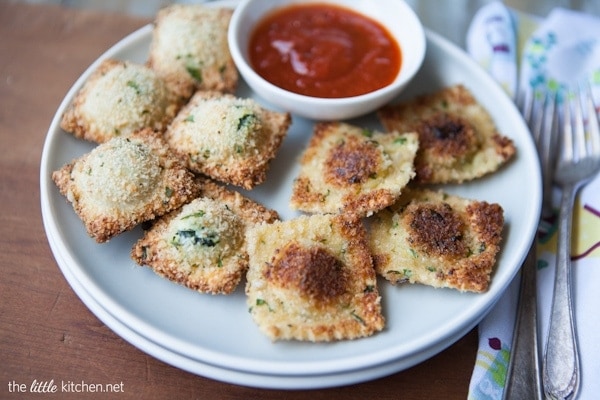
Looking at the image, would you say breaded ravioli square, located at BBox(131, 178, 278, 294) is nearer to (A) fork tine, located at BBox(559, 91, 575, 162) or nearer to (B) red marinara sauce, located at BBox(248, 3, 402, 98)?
(B) red marinara sauce, located at BBox(248, 3, 402, 98)

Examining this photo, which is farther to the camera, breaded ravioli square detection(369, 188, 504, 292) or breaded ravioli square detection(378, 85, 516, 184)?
breaded ravioli square detection(378, 85, 516, 184)

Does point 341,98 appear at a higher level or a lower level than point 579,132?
higher

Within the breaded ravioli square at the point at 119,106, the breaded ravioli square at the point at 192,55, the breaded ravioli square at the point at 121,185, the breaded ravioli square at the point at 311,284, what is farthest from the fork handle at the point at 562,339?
the breaded ravioli square at the point at 119,106

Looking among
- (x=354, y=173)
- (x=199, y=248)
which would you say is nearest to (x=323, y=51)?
(x=354, y=173)

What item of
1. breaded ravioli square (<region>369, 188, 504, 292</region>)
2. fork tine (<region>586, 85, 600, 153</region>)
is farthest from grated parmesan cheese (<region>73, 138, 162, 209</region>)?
fork tine (<region>586, 85, 600, 153</region>)

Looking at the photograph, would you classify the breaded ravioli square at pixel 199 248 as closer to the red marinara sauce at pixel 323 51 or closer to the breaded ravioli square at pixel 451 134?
the red marinara sauce at pixel 323 51

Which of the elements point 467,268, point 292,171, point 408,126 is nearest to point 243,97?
point 292,171

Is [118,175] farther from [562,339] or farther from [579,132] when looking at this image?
[579,132]

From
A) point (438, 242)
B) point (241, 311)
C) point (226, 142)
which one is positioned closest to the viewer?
point (241, 311)
